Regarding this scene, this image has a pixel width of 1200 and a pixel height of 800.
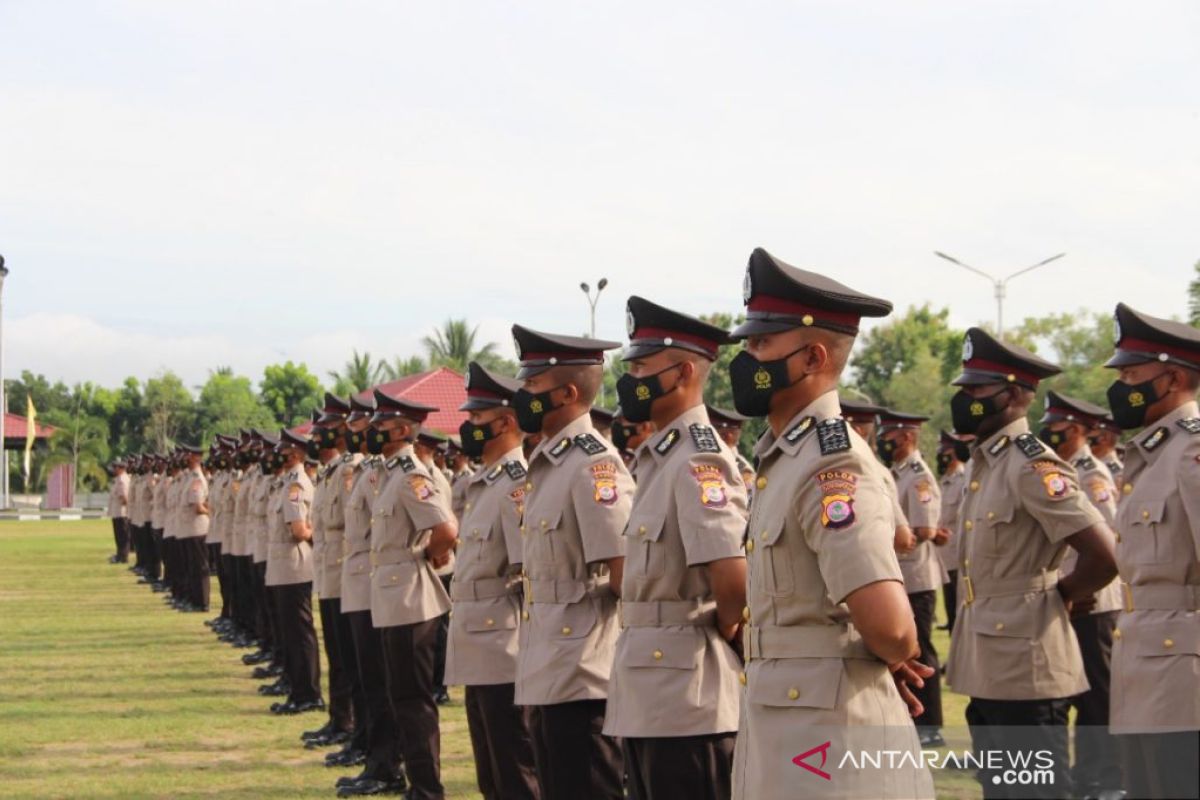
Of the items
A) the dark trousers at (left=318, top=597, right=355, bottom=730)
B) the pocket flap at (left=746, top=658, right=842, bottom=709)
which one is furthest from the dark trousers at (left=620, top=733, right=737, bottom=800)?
the dark trousers at (left=318, top=597, right=355, bottom=730)

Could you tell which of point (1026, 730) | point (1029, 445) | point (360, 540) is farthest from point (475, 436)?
point (1026, 730)

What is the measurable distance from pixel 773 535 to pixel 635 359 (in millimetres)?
1619

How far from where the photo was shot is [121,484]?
101ft

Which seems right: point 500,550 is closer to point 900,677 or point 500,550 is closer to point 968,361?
point 968,361

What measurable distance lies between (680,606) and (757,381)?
1.20 metres

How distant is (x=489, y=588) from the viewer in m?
6.51

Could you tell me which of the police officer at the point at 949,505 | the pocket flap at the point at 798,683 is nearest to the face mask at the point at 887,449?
the police officer at the point at 949,505

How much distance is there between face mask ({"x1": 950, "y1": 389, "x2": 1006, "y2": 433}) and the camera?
19.9 ft

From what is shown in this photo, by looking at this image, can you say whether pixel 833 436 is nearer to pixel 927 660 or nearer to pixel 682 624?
pixel 682 624

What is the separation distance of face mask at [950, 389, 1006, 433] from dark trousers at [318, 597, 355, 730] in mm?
5116

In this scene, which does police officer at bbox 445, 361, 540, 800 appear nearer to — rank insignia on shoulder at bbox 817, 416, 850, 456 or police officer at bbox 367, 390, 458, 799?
police officer at bbox 367, 390, 458, 799

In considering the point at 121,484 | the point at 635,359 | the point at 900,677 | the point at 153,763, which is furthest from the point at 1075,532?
the point at 121,484

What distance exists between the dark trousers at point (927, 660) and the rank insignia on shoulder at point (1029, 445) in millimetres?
2495

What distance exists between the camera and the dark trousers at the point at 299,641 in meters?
11.4
